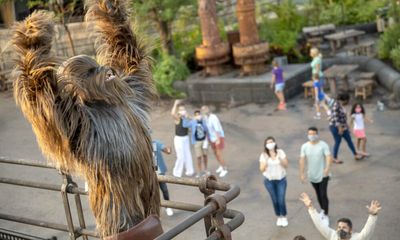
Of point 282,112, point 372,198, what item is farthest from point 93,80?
point 282,112

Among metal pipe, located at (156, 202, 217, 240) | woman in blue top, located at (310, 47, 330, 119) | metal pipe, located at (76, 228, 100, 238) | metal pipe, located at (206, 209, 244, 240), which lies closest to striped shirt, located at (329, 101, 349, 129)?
woman in blue top, located at (310, 47, 330, 119)

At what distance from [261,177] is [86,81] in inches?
322

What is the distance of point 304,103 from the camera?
1602cm

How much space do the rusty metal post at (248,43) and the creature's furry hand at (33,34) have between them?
43.9 feet

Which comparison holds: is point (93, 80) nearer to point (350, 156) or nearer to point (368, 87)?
point (350, 156)

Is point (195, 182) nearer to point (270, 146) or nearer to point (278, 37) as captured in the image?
point (270, 146)

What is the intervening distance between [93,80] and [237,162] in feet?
29.6

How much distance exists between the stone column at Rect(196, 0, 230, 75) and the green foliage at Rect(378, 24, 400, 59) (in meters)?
4.19

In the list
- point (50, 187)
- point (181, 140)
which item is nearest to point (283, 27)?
point (181, 140)

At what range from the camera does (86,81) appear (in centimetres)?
343

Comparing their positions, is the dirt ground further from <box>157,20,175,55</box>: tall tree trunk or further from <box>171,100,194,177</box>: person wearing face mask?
<box>157,20,175,55</box>: tall tree trunk

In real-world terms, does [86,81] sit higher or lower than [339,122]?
higher

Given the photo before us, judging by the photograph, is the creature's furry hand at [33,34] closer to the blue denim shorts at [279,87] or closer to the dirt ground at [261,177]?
the dirt ground at [261,177]

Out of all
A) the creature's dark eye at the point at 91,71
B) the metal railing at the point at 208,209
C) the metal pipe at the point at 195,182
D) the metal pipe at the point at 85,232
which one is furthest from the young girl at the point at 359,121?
the creature's dark eye at the point at 91,71
